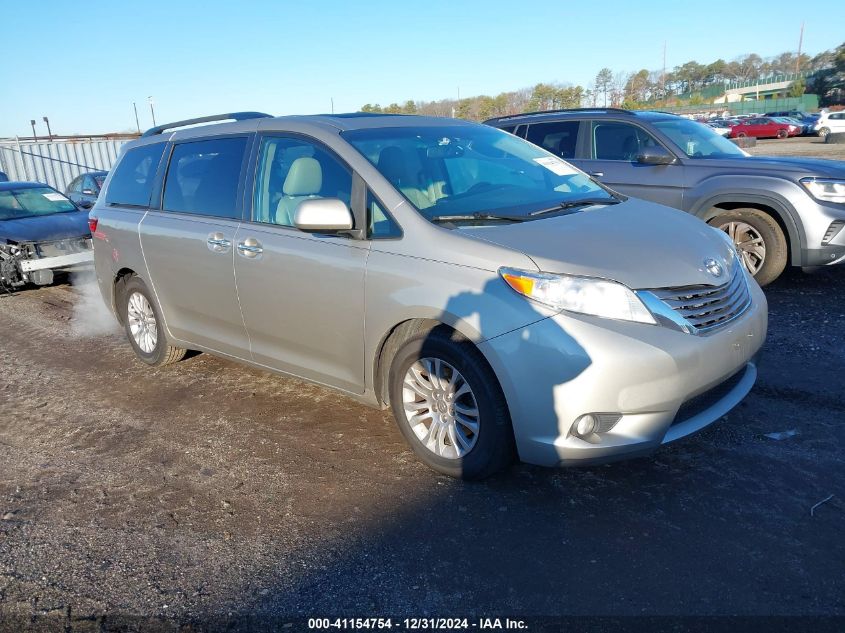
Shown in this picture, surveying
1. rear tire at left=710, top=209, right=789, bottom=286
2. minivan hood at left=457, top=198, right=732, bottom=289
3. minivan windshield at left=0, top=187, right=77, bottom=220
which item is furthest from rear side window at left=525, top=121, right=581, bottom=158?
minivan windshield at left=0, top=187, right=77, bottom=220

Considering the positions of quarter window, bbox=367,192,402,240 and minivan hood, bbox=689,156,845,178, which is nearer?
quarter window, bbox=367,192,402,240

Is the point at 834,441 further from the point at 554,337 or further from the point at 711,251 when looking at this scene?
the point at 554,337

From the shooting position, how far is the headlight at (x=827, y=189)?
20.6 ft

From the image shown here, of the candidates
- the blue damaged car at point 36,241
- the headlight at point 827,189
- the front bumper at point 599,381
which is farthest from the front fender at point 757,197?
the blue damaged car at point 36,241

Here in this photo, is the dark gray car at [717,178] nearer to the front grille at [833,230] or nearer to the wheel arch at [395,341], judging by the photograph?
the front grille at [833,230]

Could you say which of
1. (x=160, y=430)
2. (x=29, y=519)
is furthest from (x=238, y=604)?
(x=160, y=430)

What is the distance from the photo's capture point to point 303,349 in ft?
13.3

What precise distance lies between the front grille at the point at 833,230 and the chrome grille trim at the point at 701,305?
11.6 feet

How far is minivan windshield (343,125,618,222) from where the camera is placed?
12.2 ft

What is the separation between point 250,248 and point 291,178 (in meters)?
0.50

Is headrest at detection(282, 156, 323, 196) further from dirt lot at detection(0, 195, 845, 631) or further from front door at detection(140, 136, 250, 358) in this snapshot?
dirt lot at detection(0, 195, 845, 631)

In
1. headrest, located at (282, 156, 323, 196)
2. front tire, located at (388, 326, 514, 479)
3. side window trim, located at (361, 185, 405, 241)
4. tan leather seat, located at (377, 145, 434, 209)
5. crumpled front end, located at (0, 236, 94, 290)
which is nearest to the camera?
front tire, located at (388, 326, 514, 479)

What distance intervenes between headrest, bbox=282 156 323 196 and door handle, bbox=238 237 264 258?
0.36 m

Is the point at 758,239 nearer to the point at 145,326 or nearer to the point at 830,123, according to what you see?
the point at 145,326
